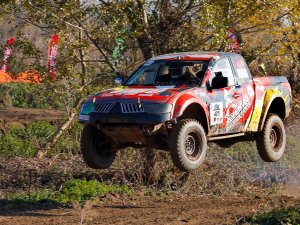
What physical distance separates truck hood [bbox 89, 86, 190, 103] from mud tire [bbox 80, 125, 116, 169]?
73 cm

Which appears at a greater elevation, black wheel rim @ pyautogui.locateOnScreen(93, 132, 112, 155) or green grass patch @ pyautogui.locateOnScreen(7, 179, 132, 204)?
black wheel rim @ pyautogui.locateOnScreen(93, 132, 112, 155)

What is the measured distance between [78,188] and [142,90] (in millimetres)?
2766

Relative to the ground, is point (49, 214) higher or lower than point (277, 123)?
lower

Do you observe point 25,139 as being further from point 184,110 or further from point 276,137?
point 184,110

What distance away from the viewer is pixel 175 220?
10.5m

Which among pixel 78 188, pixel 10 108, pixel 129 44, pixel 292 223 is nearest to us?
pixel 292 223

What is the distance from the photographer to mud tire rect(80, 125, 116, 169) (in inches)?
465

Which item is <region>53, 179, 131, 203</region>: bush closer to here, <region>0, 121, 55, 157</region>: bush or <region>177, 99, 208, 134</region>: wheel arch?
<region>177, 99, 208, 134</region>: wheel arch

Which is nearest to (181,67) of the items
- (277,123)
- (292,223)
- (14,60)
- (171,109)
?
(171,109)

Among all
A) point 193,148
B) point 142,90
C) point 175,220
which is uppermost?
point 142,90

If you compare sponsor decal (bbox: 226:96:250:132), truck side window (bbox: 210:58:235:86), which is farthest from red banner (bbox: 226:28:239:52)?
sponsor decal (bbox: 226:96:250:132)

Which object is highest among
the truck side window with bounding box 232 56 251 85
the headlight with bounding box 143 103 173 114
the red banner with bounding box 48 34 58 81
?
the red banner with bounding box 48 34 58 81

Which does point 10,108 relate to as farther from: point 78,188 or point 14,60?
point 78,188

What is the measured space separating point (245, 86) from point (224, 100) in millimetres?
803
